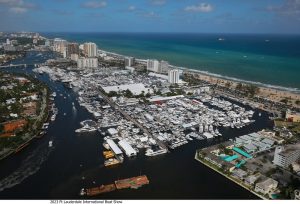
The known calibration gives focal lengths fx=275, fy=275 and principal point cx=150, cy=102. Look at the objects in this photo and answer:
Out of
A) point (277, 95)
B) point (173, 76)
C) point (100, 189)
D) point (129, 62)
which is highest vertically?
point (129, 62)

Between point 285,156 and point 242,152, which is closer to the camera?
point 285,156

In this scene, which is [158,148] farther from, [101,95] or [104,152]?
[101,95]

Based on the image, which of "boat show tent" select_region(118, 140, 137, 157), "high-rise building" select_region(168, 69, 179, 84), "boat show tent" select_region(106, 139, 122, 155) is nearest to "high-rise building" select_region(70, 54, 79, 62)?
"high-rise building" select_region(168, 69, 179, 84)

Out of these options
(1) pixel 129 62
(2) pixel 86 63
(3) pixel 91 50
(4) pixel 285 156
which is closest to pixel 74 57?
(3) pixel 91 50

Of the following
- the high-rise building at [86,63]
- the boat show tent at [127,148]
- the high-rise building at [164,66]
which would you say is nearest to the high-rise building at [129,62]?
the high-rise building at [86,63]

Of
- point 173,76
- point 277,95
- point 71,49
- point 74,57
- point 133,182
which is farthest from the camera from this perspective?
point 71,49

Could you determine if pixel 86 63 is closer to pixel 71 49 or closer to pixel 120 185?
pixel 71 49

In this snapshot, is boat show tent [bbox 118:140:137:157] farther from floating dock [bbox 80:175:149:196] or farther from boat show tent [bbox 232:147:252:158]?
boat show tent [bbox 232:147:252:158]
